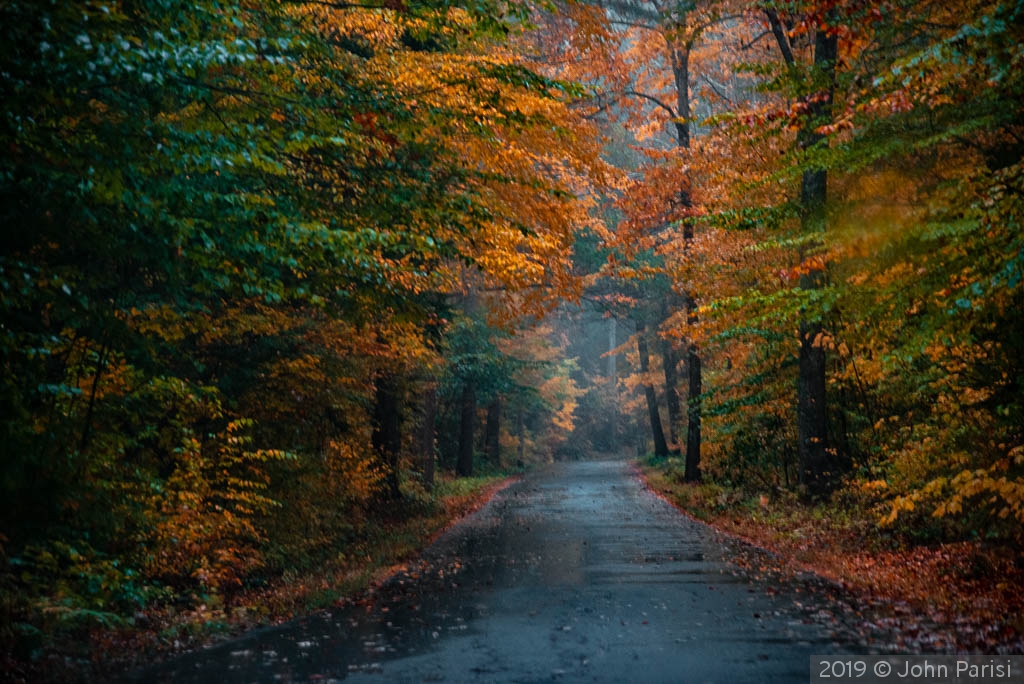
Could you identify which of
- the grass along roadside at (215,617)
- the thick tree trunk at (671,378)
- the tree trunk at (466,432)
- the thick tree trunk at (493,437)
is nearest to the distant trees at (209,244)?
the grass along roadside at (215,617)

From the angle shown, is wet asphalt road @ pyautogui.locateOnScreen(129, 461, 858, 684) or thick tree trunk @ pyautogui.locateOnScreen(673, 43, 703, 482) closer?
wet asphalt road @ pyautogui.locateOnScreen(129, 461, 858, 684)

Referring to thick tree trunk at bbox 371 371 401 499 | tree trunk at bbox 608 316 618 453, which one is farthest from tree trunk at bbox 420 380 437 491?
tree trunk at bbox 608 316 618 453

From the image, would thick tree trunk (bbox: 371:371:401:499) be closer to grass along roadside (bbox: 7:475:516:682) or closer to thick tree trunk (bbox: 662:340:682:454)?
grass along roadside (bbox: 7:475:516:682)

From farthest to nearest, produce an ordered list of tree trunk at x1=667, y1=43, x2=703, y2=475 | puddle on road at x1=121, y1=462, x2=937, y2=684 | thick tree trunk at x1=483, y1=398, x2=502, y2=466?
thick tree trunk at x1=483, y1=398, x2=502, y2=466, tree trunk at x1=667, y1=43, x2=703, y2=475, puddle on road at x1=121, y1=462, x2=937, y2=684

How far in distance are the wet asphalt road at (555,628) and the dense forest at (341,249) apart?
5.80ft

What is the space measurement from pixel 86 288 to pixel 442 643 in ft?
16.5

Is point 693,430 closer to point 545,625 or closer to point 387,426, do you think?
point 387,426

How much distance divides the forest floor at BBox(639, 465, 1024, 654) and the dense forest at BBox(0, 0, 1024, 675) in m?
0.64

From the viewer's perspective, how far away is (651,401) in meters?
46.0

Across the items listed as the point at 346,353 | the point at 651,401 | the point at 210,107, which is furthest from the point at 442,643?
the point at 651,401

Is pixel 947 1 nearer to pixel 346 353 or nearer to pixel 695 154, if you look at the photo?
pixel 695 154

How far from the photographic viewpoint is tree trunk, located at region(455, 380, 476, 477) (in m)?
35.4

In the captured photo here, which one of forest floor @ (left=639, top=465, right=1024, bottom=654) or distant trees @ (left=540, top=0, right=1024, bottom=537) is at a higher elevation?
distant trees @ (left=540, top=0, right=1024, bottom=537)

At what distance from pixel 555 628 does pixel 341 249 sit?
4.38 metres
